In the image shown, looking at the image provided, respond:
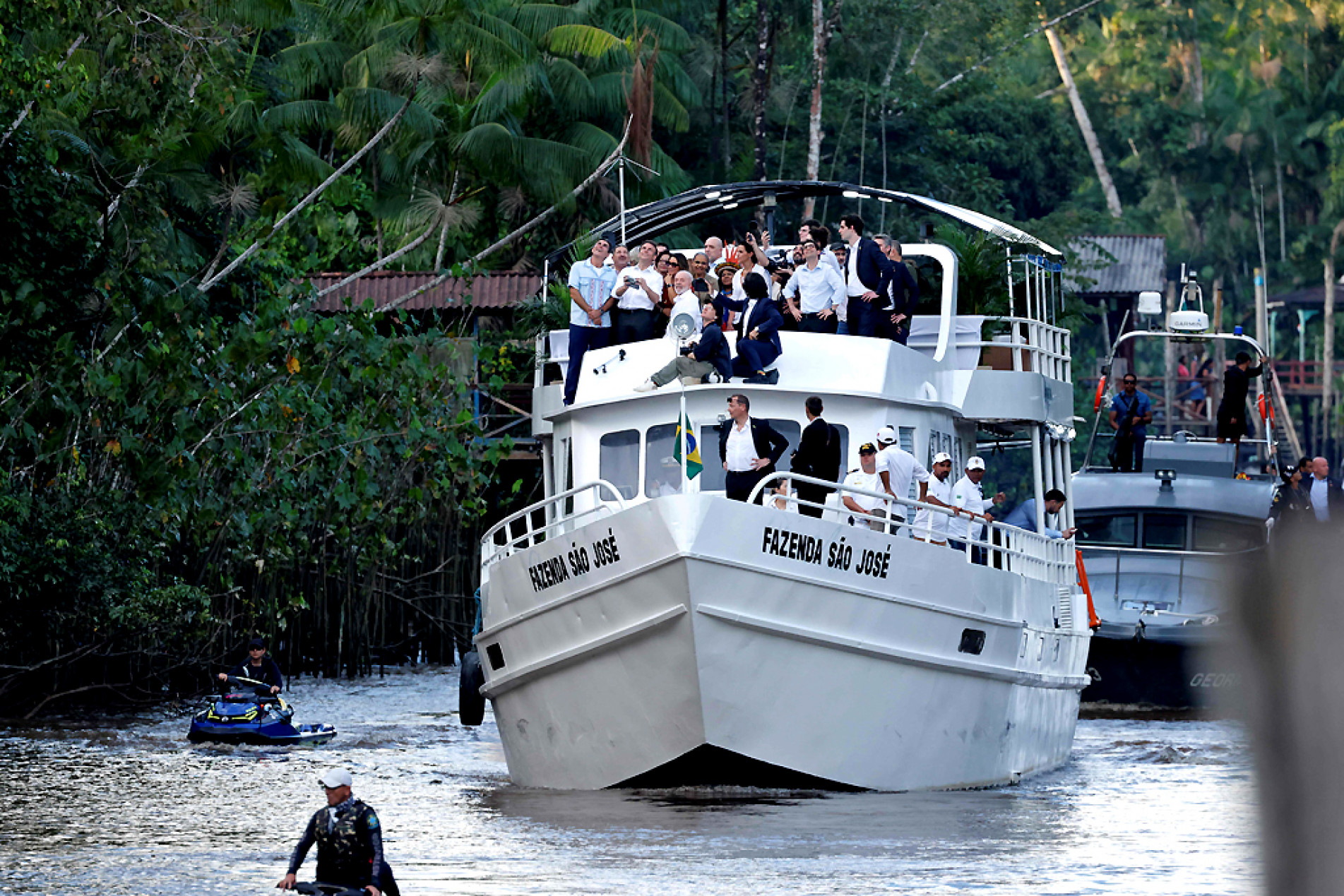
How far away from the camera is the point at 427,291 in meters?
37.6

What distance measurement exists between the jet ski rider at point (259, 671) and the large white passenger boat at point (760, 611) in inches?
243

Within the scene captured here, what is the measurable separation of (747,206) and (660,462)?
481 centimetres

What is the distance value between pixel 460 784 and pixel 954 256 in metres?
7.06

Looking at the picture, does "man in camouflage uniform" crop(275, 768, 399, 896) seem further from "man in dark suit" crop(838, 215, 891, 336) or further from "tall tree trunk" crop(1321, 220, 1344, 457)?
"tall tree trunk" crop(1321, 220, 1344, 457)

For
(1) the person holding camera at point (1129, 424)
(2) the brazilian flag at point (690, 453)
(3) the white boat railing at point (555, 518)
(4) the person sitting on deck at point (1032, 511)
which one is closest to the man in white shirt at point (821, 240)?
(3) the white boat railing at point (555, 518)

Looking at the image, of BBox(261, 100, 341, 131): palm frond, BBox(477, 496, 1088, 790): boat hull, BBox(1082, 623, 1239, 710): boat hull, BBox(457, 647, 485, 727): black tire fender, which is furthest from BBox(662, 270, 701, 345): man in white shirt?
BBox(261, 100, 341, 131): palm frond

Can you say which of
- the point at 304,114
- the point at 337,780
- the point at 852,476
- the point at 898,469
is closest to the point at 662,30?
the point at 304,114

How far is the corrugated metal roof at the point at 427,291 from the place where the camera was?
36.8 metres

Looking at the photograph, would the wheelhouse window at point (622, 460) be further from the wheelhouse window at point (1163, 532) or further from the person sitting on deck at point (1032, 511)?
the wheelhouse window at point (1163, 532)

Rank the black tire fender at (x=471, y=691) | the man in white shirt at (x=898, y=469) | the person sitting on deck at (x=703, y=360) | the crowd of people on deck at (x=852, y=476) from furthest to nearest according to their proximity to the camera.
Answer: the black tire fender at (x=471, y=691) → the person sitting on deck at (x=703, y=360) → the man in white shirt at (x=898, y=469) → the crowd of people on deck at (x=852, y=476)

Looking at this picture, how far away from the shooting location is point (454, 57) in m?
39.4

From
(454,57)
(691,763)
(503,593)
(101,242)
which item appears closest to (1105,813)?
(691,763)

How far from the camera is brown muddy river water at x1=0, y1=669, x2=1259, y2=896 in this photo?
13.4 meters

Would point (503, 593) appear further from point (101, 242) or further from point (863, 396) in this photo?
point (101, 242)
